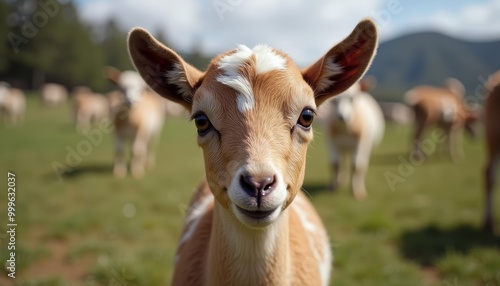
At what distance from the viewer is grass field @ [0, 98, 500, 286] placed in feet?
15.3

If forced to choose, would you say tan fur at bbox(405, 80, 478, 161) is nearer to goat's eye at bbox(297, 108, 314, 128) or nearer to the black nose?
goat's eye at bbox(297, 108, 314, 128)

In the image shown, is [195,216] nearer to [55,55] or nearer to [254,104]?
[254,104]

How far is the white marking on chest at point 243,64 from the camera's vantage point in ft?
6.70

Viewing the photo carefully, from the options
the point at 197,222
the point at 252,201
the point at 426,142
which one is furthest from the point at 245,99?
the point at 426,142

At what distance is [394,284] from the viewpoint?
443 centimetres

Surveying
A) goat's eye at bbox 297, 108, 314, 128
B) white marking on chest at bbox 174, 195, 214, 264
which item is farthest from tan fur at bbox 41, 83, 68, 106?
goat's eye at bbox 297, 108, 314, 128

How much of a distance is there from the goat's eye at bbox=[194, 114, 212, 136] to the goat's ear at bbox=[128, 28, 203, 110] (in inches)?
13.1

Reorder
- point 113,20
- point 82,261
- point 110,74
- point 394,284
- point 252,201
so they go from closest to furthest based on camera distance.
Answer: point 252,201 → point 394,284 → point 82,261 → point 110,74 → point 113,20

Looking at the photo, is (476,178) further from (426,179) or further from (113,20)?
(113,20)

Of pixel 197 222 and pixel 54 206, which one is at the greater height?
pixel 197 222

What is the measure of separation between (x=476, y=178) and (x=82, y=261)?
10417 mm

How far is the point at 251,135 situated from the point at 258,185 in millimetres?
327

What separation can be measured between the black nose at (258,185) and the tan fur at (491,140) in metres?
5.71

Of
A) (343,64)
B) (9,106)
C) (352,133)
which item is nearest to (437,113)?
(352,133)
